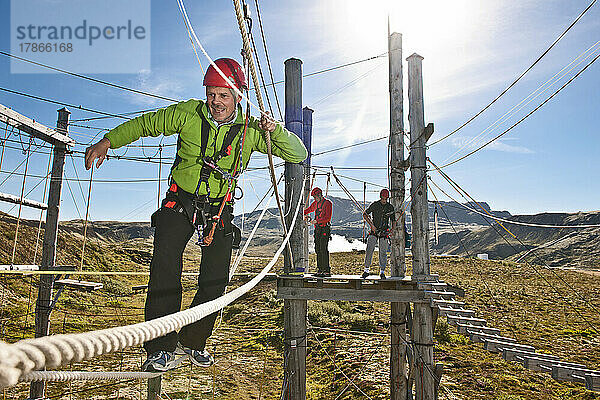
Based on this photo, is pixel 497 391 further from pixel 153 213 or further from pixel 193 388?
pixel 153 213

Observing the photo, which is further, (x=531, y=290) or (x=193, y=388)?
(x=531, y=290)

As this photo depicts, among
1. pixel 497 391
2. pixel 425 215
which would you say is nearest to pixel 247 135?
pixel 425 215

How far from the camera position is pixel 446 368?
1245 centimetres

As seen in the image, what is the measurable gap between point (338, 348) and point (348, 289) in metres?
10.4

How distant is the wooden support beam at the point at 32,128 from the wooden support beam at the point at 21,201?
1.49 metres

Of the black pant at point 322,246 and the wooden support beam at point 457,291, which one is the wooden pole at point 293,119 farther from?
the wooden support beam at point 457,291

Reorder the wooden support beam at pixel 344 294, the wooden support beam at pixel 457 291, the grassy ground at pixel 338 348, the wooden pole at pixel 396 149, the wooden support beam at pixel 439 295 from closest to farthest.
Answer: the wooden support beam at pixel 439 295 < the wooden support beam at pixel 457 291 < the wooden support beam at pixel 344 294 < the wooden pole at pixel 396 149 < the grassy ground at pixel 338 348

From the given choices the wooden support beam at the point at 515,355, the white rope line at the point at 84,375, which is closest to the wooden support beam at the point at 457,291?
the wooden support beam at the point at 515,355

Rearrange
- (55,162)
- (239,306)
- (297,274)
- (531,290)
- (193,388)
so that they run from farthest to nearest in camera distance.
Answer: (531,290) → (239,306) → (193,388) → (55,162) → (297,274)

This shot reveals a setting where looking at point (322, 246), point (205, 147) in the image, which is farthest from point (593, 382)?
point (205, 147)

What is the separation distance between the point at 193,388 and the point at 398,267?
8772 mm

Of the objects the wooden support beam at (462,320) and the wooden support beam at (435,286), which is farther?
→ the wooden support beam at (435,286)

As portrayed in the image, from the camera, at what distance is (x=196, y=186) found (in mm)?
2893

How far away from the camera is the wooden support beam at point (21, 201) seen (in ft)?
27.2
